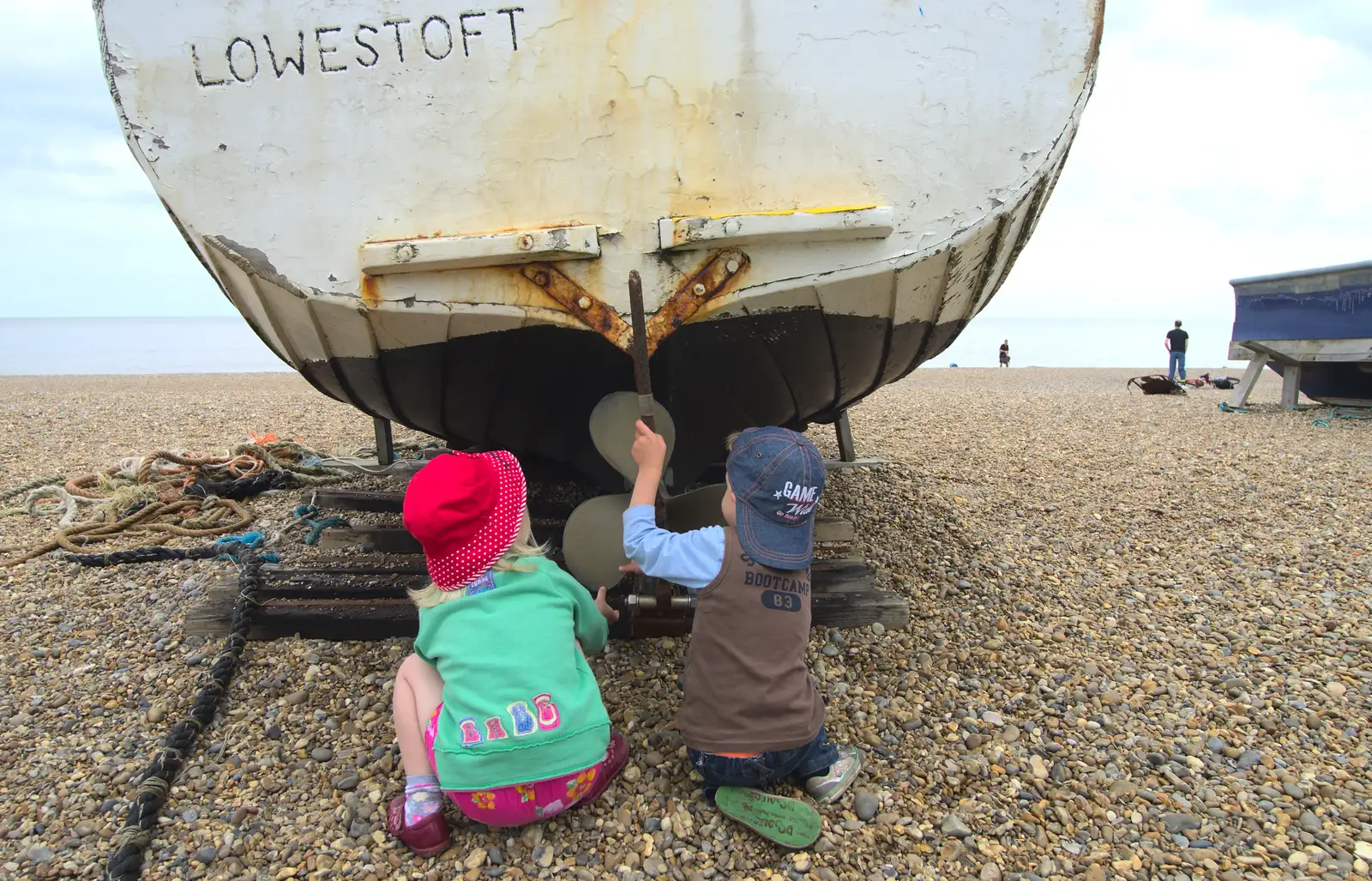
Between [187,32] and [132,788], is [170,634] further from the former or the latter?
[187,32]

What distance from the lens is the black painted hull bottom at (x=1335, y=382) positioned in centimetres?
852

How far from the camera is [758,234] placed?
6.74ft

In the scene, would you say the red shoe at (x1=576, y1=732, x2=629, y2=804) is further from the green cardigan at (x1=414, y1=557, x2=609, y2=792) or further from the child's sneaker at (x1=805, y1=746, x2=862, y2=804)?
the child's sneaker at (x1=805, y1=746, x2=862, y2=804)

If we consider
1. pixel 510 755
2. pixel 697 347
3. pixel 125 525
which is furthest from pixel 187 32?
pixel 125 525

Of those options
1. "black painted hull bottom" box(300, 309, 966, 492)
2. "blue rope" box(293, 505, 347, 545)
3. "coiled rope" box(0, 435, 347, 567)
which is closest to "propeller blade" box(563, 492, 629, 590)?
"black painted hull bottom" box(300, 309, 966, 492)

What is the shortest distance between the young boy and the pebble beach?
13 centimetres

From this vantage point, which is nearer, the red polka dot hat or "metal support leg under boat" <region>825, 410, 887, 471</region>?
the red polka dot hat

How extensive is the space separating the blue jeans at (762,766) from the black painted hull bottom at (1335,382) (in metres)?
9.16

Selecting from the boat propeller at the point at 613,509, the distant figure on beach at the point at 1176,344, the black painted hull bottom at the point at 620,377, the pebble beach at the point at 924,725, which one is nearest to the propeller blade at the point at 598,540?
the boat propeller at the point at 613,509

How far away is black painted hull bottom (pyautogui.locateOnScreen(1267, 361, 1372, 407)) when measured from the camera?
27.9 ft

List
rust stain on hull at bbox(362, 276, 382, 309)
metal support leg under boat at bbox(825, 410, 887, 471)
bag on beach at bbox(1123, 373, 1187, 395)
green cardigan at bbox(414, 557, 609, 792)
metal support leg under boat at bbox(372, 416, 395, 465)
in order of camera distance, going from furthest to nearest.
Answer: bag on beach at bbox(1123, 373, 1187, 395)
metal support leg under boat at bbox(825, 410, 887, 471)
metal support leg under boat at bbox(372, 416, 395, 465)
rust stain on hull at bbox(362, 276, 382, 309)
green cardigan at bbox(414, 557, 609, 792)

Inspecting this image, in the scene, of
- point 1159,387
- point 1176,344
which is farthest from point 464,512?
point 1176,344

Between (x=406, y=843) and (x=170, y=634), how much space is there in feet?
4.49

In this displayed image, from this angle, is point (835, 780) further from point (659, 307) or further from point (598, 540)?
point (659, 307)
